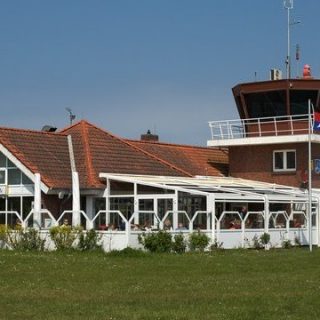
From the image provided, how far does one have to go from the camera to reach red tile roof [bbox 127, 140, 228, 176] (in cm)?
4103

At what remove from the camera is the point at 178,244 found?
28.6 m

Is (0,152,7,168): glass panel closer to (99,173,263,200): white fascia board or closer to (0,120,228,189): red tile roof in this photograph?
(0,120,228,189): red tile roof

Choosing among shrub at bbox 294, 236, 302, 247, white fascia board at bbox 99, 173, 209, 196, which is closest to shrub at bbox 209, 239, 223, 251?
white fascia board at bbox 99, 173, 209, 196

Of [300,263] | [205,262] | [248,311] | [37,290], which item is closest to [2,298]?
[37,290]

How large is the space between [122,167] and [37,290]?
19.7 metres

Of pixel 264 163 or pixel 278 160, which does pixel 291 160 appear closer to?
pixel 278 160

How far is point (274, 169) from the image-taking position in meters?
41.9

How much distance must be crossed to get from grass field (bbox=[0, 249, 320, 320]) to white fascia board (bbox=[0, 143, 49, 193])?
586 cm

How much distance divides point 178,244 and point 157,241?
0.87 meters

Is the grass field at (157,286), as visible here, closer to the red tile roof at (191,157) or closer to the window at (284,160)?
the red tile roof at (191,157)

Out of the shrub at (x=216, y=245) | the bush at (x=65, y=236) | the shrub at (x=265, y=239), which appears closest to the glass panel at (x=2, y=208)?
the bush at (x=65, y=236)

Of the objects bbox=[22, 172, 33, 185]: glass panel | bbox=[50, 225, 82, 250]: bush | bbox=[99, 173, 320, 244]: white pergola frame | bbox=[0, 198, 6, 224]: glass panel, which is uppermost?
bbox=[22, 172, 33, 185]: glass panel

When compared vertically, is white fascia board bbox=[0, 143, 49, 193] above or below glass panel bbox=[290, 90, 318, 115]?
below

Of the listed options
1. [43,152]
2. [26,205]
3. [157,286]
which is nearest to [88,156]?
[43,152]
